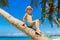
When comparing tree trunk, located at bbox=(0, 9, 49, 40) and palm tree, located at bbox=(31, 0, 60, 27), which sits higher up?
palm tree, located at bbox=(31, 0, 60, 27)

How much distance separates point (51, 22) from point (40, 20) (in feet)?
0.30

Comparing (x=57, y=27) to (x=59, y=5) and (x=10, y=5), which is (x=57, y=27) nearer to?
(x=59, y=5)

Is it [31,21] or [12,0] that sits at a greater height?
[12,0]

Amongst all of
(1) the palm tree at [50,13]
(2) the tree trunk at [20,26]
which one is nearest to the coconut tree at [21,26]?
(2) the tree trunk at [20,26]

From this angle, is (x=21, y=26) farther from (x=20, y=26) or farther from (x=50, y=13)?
(x=50, y=13)

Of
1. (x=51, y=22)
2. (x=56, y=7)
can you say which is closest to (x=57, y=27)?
(x=51, y=22)

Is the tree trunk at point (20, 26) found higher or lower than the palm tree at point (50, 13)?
lower

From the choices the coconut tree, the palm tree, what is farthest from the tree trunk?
the palm tree

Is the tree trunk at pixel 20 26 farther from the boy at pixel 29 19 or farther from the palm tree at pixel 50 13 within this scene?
the palm tree at pixel 50 13

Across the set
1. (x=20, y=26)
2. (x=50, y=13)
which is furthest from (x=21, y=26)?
(x=50, y=13)

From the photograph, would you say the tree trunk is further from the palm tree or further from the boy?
the palm tree

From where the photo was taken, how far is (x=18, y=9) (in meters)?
1.48

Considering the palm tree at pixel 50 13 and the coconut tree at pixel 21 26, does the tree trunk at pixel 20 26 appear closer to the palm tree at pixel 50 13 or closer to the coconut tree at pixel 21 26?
the coconut tree at pixel 21 26

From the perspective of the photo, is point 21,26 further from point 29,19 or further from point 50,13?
point 50,13
